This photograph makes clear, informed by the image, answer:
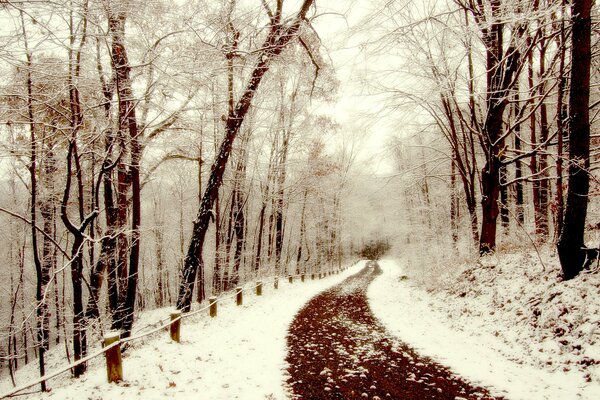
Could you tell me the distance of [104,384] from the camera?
487 centimetres

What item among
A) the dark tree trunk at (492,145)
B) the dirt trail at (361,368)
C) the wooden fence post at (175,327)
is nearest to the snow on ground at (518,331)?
the dirt trail at (361,368)

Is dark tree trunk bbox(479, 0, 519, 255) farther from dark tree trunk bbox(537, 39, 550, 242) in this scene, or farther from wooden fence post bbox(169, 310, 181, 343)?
wooden fence post bbox(169, 310, 181, 343)

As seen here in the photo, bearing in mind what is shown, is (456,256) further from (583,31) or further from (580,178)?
(583,31)

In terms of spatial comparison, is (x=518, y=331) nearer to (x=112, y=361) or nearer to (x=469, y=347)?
(x=469, y=347)

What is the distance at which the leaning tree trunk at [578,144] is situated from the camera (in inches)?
240

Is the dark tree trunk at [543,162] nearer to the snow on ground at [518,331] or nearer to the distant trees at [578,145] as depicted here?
the snow on ground at [518,331]

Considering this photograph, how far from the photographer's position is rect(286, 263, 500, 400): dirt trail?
478 centimetres

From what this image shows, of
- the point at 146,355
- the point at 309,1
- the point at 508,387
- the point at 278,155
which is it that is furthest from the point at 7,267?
the point at 508,387

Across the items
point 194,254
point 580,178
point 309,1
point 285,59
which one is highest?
point 309,1

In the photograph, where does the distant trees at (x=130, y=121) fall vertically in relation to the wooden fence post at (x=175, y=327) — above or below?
above

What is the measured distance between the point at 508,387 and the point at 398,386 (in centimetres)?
159

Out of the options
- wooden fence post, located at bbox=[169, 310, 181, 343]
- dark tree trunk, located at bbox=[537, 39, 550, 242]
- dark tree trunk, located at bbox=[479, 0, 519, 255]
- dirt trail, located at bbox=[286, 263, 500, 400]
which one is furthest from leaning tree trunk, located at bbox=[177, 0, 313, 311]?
dark tree trunk, located at bbox=[537, 39, 550, 242]

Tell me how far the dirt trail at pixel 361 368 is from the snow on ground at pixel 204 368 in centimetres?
37

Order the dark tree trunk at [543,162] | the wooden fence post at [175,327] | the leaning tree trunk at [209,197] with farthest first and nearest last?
the dark tree trunk at [543,162], the leaning tree trunk at [209,197], the wooden fence post at [175,327]
